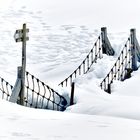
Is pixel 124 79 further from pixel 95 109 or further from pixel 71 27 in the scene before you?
pixel 71 27

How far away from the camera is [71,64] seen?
56.3 feet

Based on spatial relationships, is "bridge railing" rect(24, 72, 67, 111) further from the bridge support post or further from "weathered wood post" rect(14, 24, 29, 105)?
the bridge support post

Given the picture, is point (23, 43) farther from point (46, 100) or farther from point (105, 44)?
point (105, 44)

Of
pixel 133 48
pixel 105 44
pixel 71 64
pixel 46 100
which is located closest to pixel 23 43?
pixel 46 100

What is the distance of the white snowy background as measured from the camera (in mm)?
7176

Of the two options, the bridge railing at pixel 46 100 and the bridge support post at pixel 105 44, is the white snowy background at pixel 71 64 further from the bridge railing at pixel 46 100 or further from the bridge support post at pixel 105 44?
the bridge railing at pixel 46 100

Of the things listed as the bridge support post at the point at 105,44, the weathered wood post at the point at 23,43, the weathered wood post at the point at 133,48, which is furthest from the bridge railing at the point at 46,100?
the bridge support post at the point at 105,44

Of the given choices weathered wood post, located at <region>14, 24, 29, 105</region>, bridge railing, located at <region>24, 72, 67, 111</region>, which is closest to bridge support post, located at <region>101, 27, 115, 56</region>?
bridge railing, located at <region>24, 72, 67, 111</region>

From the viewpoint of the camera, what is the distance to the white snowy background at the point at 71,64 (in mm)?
7176

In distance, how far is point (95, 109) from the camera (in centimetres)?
916

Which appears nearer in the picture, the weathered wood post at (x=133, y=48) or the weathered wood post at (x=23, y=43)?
the weathered wood post at (x=23, y=43)

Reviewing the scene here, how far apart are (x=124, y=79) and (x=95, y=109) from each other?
4035 mm

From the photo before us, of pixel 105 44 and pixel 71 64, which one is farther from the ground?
pixel 105 44

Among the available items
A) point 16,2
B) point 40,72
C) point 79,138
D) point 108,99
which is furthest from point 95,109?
point 16,2
